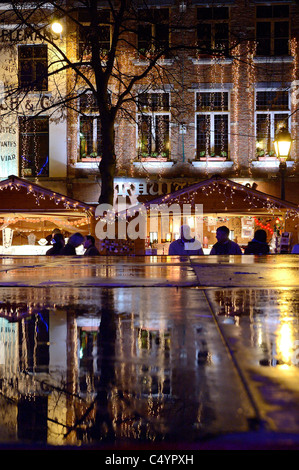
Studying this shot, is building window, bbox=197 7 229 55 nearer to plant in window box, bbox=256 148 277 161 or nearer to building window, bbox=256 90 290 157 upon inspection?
building window, bbox=256 90 290 157

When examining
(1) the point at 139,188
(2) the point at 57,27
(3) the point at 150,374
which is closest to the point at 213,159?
(1) the point at 139,188

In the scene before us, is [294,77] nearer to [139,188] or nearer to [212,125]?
[212,125]

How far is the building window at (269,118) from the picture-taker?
2192cm

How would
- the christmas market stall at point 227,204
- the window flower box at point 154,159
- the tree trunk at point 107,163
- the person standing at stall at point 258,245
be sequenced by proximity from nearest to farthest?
the person standing at stall at point 258,245 < the tree trunk at point 107,163 < the christmas market stall at point 227,204 < the window flower box at point 154,159

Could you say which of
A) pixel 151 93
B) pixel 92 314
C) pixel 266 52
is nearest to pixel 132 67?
pixel 151 93

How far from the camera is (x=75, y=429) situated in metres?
0.78

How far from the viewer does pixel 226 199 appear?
15844mm

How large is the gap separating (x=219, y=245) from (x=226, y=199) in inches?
251

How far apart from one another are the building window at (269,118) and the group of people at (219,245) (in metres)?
11.9

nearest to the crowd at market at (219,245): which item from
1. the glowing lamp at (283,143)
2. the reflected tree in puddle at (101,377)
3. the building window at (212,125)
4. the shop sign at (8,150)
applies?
the glowing lamp at (283,143)

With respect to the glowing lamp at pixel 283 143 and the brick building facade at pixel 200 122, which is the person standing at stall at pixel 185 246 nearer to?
the glowing lamp at pixel 283 143

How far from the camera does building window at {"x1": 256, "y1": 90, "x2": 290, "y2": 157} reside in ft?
Result: 71.9

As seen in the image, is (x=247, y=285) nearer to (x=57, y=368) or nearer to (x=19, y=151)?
(x=57, y=368)

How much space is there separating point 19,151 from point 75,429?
22534 mm
